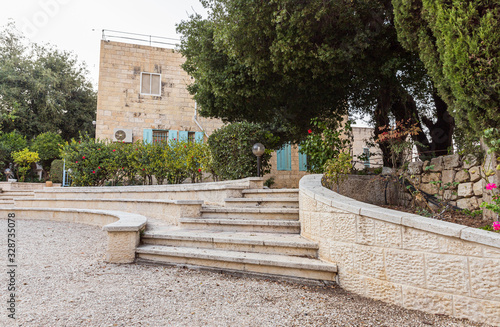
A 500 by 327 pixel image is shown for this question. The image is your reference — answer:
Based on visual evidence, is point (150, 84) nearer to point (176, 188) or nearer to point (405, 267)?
point (176, 188)

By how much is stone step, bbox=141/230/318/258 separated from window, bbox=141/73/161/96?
32.0 feet

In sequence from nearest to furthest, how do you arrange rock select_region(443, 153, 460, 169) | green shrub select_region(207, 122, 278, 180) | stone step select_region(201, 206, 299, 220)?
1. stone step select_region(201, 206, 299, 220)
2. rock select_region(443, 153, 460, 169)
3. green shrub select_region(207, 122, 278, 180)

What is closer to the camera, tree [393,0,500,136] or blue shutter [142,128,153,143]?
tree [393,0,500,136]

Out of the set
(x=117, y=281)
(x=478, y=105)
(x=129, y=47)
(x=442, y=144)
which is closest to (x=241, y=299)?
(x=117, y=281)

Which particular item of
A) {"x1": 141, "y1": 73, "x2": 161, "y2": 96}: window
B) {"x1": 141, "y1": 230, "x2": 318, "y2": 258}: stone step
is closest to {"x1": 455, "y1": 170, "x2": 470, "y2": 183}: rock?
{"x1": 141, "y1": 230, "x2": 318, "y2": 258}: stone step

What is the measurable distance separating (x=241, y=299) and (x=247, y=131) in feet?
12.9

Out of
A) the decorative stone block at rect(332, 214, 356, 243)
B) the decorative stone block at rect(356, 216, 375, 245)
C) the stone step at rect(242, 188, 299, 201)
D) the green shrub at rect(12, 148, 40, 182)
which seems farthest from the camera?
the green shrub at rect(12, 148, 40, 182)

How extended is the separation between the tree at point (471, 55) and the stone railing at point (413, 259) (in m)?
1.61

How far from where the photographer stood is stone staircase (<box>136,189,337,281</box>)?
9.26ft

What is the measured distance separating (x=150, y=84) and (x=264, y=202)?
9.95 meters

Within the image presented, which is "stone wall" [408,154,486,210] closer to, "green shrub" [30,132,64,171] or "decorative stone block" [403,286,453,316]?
"decorative stone block" [403,286,453,316]

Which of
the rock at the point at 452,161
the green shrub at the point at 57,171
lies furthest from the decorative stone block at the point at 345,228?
the green shrub at the point at 57,171

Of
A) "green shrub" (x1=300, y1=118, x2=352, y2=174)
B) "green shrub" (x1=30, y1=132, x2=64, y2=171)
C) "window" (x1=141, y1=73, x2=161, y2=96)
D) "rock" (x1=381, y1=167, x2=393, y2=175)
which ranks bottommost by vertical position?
"rock" (x1=381, y1=167, x2=393, y2=175)

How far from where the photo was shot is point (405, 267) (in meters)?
2.23
